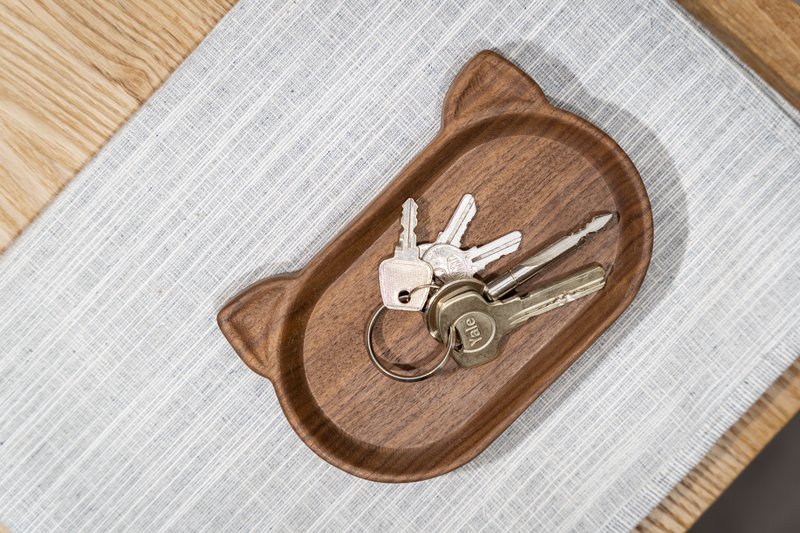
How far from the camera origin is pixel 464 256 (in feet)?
1.99

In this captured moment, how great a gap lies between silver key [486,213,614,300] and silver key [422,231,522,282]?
0.9 inches

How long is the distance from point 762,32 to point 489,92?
0.26 metres

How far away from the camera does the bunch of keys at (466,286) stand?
58cm

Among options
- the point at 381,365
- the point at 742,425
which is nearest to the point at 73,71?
the point at 381,365

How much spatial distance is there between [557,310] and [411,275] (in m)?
0.14

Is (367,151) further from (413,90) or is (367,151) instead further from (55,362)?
(55,362)

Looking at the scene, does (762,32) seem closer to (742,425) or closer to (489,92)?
(489,92)

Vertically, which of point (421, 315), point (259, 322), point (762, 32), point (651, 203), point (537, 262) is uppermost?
point (762, 32)

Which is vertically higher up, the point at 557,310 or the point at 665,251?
the point at 665,251

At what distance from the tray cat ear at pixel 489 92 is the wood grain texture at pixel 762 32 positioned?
0.58 feet

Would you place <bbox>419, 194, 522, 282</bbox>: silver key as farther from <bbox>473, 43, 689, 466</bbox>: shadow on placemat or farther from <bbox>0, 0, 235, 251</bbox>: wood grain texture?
<bbox>0, 0, 235, 251</bbox>: wood grain texture

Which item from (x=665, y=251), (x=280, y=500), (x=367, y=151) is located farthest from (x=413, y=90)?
(x=280, y=500)

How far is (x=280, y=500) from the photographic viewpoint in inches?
26.1

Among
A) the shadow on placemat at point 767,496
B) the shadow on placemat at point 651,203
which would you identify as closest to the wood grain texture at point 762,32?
the shadow on placemat at point 651,203
